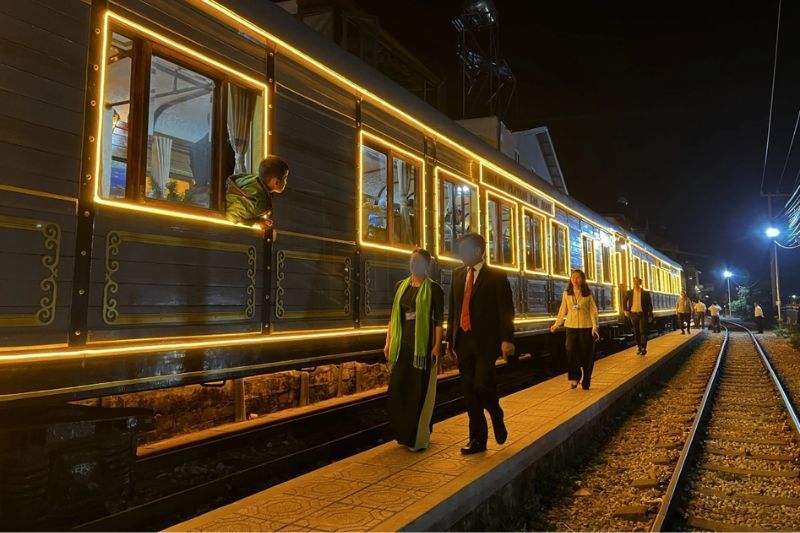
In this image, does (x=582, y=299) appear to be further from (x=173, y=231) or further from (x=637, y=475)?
(x=173, y=231)

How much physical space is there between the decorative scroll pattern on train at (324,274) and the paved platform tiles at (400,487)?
3.66ft

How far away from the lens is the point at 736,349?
16.8 metres

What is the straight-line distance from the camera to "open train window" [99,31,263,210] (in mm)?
3266

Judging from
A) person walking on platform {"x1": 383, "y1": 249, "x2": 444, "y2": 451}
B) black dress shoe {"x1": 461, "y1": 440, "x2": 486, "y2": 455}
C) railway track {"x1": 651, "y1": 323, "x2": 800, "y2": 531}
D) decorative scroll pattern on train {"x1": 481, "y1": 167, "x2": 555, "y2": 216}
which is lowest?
railway track {"x1": 651, "y1": 323, "x2": 800, "y2": 531}

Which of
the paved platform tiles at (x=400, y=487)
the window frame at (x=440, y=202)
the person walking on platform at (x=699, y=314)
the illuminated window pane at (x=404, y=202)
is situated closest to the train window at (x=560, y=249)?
the window frame at (x=440, y=202)

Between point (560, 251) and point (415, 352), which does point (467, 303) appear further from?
point (560, 251)

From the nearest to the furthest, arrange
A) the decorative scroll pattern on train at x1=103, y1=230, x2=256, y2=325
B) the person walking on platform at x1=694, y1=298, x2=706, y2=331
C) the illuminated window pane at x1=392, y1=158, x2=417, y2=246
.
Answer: the decorative scroll pattern on train at x1=103, y1=230, x2=256, y2=325
the illuminated window pane at x1=392, y1=158, x2=417, y2=246
the person walking on platform at x1=694, y1=298, x2=706, y2=331

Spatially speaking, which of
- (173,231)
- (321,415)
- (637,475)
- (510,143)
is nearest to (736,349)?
(510,143)

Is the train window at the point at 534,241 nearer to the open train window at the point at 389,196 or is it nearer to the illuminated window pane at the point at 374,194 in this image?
the open train window at the point at 389,196

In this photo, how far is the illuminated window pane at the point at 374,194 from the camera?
520 cm

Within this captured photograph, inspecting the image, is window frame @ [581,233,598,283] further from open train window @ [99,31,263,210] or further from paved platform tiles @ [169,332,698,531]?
open train window @ [99,31,263,210]

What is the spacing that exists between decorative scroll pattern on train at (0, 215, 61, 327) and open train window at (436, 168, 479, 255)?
4146 millimetres

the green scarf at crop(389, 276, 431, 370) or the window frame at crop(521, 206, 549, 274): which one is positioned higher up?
the window frame at crop(521, 206, 549, 274)

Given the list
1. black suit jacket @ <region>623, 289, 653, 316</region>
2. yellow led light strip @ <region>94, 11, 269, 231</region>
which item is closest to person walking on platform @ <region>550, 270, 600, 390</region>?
yellow led light strip @ <region>94, 11, 269, 231</region>
